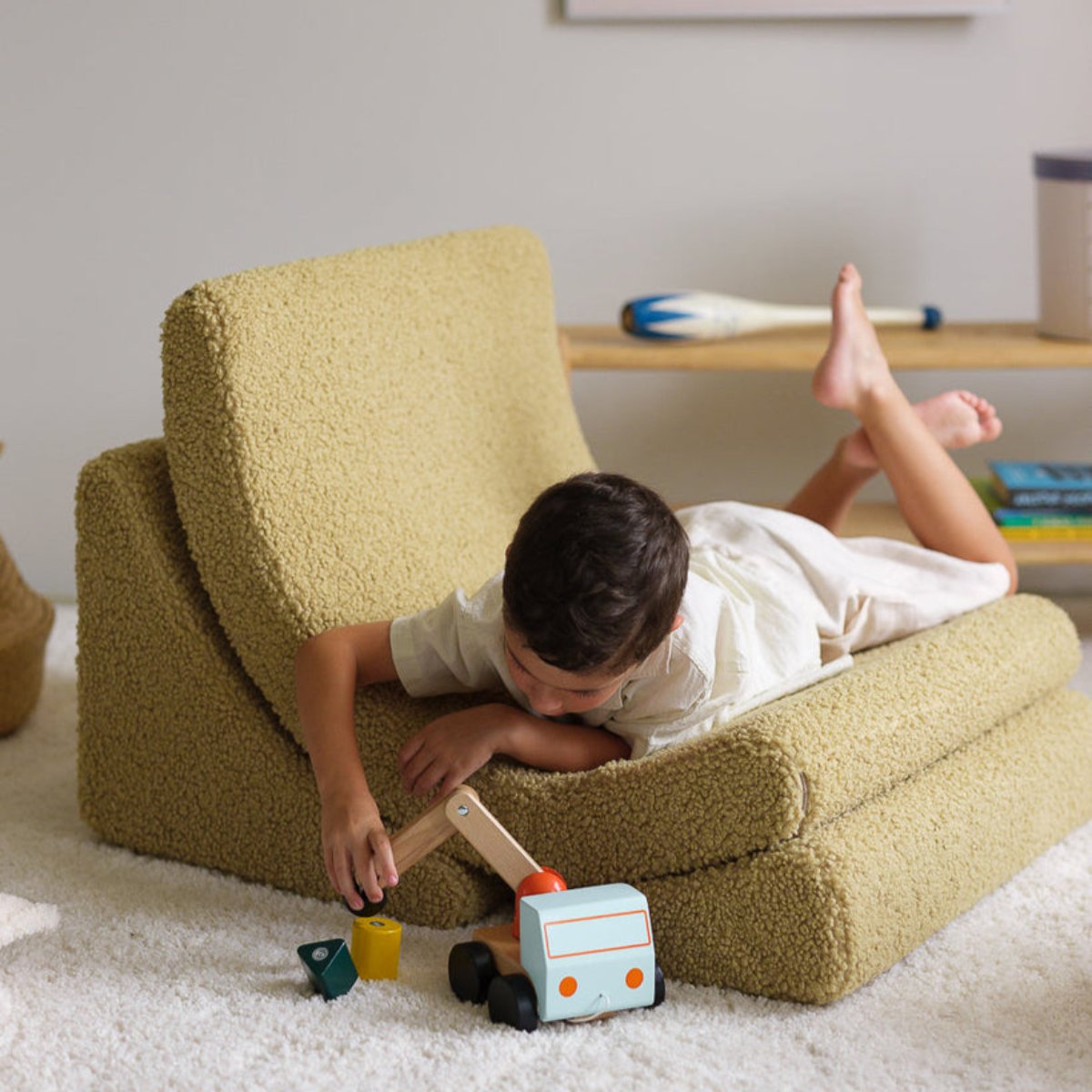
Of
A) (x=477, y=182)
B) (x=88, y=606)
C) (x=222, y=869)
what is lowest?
(x=222, y=869)

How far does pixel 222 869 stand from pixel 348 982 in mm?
319

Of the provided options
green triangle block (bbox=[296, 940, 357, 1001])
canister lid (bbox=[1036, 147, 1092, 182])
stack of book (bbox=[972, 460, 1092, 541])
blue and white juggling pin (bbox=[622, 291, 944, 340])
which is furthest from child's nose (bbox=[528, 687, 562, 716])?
canister lid (bbox=[1036, 147, 1092, 182])

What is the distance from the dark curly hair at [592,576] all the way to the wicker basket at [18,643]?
918 mm

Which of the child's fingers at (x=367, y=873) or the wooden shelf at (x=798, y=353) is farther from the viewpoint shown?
the wooden shelf at (x=798, y=353)

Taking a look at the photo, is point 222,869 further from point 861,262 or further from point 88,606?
point 861,262

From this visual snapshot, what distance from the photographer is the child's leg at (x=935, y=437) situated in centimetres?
194

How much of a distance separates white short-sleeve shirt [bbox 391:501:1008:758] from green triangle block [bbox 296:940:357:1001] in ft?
0.83

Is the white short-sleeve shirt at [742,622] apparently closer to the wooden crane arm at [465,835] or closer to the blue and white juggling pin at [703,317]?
the wooden crane arm at [465,835]

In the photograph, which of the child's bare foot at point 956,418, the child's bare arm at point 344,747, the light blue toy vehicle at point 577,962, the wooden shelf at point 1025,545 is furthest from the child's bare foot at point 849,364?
the light blue toy vehicle at point 577,962

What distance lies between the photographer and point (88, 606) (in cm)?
156

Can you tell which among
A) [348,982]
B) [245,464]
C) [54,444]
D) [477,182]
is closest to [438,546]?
[245,464]

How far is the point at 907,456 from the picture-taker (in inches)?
71.7

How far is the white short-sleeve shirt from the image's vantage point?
4.50 feet

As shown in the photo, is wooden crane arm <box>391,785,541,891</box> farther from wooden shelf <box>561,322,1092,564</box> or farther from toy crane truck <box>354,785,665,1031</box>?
wooden shelf <box>561,322,1092,564</box>
